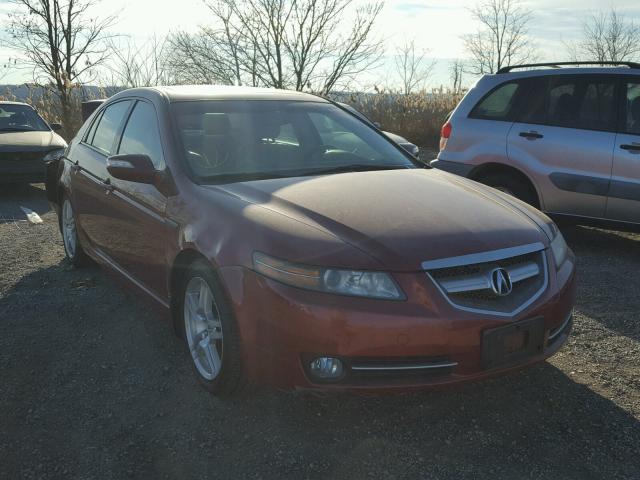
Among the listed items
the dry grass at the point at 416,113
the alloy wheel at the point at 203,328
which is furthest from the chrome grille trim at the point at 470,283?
the dry grass at the point at 416,113

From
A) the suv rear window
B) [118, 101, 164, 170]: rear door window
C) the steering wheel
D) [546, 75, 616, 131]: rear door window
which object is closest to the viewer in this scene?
the steering wheel

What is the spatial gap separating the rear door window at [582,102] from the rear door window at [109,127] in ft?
12.2

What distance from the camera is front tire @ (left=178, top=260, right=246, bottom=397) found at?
2793 mm

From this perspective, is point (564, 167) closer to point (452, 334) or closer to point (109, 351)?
point (452, 334)

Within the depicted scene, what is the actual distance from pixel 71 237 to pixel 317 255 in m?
3.46

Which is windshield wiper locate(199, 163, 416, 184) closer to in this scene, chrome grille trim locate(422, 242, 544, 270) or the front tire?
the front tire

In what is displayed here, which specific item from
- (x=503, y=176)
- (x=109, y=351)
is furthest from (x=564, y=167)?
(x=109, y=351)

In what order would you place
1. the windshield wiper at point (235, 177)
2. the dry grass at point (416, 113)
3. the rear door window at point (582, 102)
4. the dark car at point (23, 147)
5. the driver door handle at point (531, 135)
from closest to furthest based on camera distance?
the windshield wiper at point (235, 177), the rear door window at point (582, 102), the driver door handle at point (531, 135), the dark car at point (23, 147), the dry grass at point (416, 113)

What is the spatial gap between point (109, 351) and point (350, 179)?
1.69m

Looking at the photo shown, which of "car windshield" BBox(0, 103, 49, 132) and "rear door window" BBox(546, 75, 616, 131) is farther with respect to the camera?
"car windshield" BBox(0, 103, 49, 132)

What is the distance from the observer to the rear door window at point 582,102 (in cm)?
562

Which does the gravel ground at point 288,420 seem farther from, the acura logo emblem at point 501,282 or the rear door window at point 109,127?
the rear door window at point 109,127

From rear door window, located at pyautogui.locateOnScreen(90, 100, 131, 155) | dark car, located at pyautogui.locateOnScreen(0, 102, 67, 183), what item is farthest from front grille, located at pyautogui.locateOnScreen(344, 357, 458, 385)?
dark car, located at pyautogui.locateOnScreen(0, 102, 67, 183)

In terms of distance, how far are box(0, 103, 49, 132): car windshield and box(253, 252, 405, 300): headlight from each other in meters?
9.54
